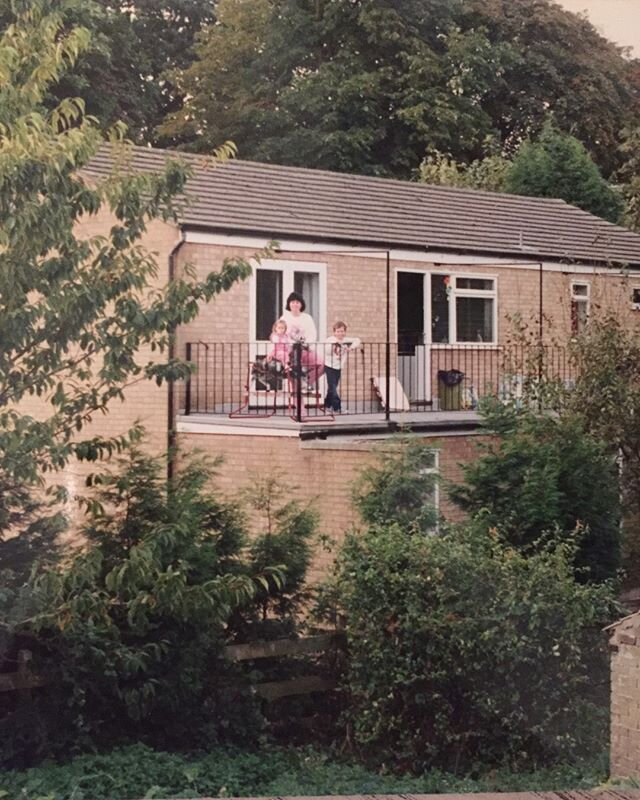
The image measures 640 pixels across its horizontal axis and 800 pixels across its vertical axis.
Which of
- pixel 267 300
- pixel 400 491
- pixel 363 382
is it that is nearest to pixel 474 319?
pixel 363 382

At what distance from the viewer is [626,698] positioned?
730 cm

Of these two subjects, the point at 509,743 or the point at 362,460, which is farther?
the point at 362,460

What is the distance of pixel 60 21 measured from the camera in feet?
23.1

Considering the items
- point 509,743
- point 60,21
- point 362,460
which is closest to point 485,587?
Result: point 509,743

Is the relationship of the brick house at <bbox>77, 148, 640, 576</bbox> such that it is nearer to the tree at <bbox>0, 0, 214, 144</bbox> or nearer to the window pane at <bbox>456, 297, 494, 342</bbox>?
the window pane at <bbox>456, 297, 494, 342</bbox>

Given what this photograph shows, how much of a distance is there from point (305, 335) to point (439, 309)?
2.69 meters

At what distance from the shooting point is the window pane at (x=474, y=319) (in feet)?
49.3

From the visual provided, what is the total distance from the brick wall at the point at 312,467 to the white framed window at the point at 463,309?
341cm

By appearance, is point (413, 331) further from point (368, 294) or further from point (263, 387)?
point (263, 387)

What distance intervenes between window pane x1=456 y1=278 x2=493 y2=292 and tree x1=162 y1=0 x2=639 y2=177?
1717 mm

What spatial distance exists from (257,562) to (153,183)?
2.69m

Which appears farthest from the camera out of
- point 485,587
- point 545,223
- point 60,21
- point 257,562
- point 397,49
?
point 545,223

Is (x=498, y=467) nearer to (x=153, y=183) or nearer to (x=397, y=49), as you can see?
(x=153, y=183)

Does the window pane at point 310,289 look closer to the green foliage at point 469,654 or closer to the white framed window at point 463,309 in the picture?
the white framed window at point 463,309
